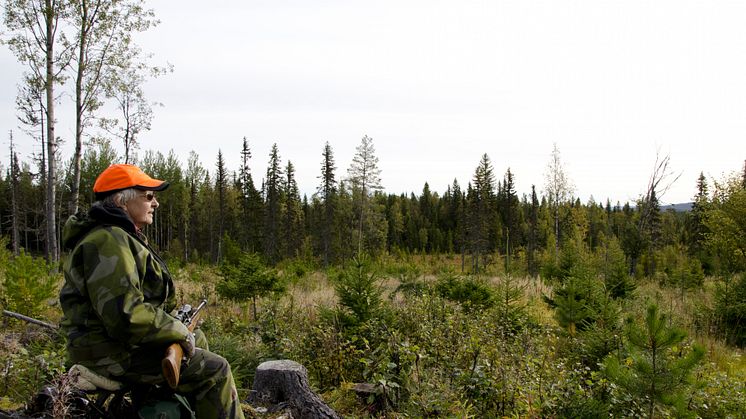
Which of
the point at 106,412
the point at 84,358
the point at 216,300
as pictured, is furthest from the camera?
the point at 216,300

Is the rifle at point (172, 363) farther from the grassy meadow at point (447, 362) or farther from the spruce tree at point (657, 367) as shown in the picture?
the spruce tree at point (657, 367)

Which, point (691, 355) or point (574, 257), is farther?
point (574, 257)

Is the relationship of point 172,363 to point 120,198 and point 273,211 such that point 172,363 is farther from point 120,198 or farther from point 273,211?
point 273,211

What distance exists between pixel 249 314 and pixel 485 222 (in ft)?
126

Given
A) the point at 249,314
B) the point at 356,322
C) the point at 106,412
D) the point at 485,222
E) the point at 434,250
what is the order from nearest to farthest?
1. the point at 106,412
2. the point at 356,322
3. the point at 249,314
4. the point at 485,222
5. the point at 434,250

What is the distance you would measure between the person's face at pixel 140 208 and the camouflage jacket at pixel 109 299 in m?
0.17

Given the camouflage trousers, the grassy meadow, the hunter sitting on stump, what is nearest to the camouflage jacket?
the hunter sitting on stump

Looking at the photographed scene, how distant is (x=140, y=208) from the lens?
9.98ft

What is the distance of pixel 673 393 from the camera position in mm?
3623

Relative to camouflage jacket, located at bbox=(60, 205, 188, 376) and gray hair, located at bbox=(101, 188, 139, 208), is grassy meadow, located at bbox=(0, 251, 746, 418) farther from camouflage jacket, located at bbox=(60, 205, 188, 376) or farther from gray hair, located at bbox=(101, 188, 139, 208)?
gray hair, located at bbox=(101, 188, 139, 208)

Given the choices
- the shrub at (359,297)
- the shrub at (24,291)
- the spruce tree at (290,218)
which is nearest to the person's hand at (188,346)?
the shrub at (359,297)

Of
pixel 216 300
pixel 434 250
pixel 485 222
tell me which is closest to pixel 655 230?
pixel 485 222

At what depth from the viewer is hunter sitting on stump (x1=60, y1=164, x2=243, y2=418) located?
2600mm

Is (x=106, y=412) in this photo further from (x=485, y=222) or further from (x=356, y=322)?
(x=485, y=222)
